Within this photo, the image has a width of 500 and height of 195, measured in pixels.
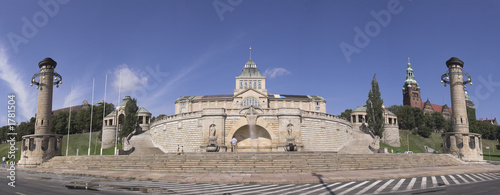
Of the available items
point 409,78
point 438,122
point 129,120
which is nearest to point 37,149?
point 129,120

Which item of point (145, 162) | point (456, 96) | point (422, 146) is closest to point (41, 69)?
point (145, 162)

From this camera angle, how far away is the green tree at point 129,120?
66.6 metres

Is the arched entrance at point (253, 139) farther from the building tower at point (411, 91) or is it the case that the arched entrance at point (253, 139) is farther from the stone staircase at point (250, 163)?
the building tower at point (411, 91)

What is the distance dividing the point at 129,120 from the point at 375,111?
54.8 metres

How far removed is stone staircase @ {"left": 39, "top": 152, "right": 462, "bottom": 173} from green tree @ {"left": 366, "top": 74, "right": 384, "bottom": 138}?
129 feet

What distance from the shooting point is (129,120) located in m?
67.5

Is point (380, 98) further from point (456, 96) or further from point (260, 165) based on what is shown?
point (260, 165)

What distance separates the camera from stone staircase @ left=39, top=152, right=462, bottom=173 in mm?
25373

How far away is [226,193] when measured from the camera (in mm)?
15156

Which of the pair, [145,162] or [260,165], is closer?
[260,165]

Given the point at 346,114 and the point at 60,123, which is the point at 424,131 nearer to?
the point at 346,114

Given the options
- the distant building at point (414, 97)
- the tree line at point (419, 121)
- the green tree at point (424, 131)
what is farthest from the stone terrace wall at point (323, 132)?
the distant building at point (414, 97)

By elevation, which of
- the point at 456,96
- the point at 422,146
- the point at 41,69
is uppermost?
the point at 41,69

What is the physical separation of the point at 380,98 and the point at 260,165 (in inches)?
2226
